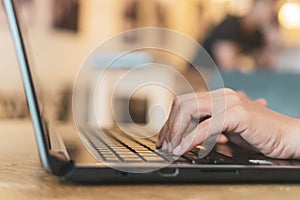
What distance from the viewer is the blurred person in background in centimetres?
373

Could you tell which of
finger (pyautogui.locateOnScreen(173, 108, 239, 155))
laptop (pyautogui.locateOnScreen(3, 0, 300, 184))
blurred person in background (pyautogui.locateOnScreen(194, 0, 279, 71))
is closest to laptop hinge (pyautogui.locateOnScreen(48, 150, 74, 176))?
laptop (pyautogui.locateOnScreen(3, 0, 300, 184))

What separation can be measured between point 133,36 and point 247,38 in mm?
851

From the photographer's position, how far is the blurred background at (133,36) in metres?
3.14

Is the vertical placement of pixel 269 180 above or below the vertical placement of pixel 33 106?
below

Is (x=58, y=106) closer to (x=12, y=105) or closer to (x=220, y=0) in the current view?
(x=12, y=105)

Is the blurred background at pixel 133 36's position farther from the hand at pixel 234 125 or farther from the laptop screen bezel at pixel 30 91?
the laptop screen bezel at pixel 30 91

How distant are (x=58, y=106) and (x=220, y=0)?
1489mm

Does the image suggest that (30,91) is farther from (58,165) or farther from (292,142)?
(292,142)

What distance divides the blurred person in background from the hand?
303cm

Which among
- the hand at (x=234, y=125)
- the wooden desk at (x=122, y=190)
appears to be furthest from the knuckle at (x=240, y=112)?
the wooden desk at (x=122, y=190)

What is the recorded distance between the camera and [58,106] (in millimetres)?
3164

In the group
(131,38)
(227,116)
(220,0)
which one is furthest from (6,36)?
(227,116)

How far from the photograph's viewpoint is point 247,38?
12.7 ft

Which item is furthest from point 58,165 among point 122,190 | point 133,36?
point 133,36
